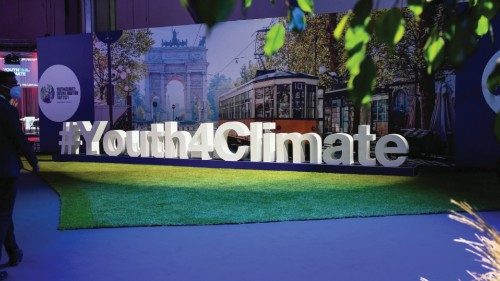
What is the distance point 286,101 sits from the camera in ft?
39.6

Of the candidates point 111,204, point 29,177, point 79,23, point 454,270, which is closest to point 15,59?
point 79,23

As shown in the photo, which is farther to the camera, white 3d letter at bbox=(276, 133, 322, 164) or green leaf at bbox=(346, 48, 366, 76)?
white 3d letter at bbox=(276, 133, 322, 164)

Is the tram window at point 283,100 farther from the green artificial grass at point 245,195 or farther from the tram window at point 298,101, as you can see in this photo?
the green artificial grass at point 245,195

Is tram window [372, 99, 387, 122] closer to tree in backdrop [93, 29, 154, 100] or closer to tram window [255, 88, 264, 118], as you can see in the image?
tram window [255, 88, 264, 118]

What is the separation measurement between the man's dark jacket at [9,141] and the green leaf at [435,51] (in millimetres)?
3688

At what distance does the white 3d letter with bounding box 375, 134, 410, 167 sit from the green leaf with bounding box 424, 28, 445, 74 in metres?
8.93

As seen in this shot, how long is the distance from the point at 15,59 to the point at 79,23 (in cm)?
268

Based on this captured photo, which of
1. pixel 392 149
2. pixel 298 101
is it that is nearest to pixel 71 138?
pixel 298 101

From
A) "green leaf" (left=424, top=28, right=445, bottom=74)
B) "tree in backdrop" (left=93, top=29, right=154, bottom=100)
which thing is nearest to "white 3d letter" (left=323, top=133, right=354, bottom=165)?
"tree in backdrop" (left=93, top=29, right=154, bottom=100)

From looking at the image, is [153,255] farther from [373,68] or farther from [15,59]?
[15,59]

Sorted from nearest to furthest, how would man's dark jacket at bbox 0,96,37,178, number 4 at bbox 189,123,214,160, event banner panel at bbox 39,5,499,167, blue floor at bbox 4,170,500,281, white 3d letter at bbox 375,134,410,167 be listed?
man's dark jacket at bbox 0,96,37,178
blue floor at bbox 4,170,500,281
white 3d letter at bbox 375,134,410,167
event banner panel at bbox 39,5,499,167
number 4 at bbox 189,123,214,160

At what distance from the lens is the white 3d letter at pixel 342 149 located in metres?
10.1

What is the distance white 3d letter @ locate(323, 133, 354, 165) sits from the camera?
10148 mm

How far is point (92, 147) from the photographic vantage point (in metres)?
12.7
